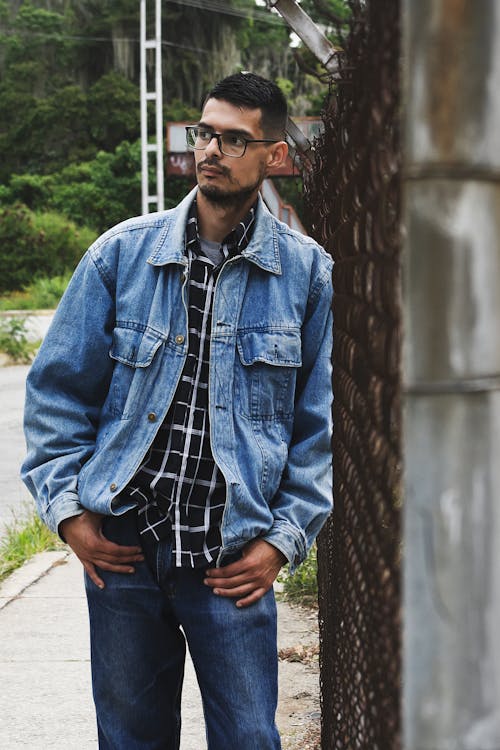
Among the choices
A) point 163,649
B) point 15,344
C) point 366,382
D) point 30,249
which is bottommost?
point 163,649

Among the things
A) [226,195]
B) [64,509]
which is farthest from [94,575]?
[226,195]

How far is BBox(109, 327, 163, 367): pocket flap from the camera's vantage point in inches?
104

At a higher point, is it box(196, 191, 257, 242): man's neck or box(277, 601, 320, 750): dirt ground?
box(196, 191, 257, 242): man's neck

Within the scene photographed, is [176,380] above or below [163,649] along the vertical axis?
above

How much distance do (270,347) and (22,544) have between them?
13.6 ft

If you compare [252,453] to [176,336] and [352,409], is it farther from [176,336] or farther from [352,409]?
[352,409]

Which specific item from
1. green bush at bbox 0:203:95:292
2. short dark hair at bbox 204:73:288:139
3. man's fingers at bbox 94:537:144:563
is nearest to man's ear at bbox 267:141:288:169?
short dark hair at bbox 204:73:288:139

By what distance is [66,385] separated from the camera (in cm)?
274

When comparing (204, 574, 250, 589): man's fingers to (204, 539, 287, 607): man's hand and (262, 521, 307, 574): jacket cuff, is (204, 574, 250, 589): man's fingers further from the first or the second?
(262, 521, 307, 574): jacket cuff

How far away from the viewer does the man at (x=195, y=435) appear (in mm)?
2648

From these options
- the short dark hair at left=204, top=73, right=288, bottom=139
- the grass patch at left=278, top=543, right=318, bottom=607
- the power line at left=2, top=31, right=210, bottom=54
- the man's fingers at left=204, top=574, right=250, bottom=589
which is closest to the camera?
the man's fingers at left=204, top=574, right=250, bottom=589

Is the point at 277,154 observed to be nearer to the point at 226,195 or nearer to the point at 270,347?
the point at 226,195

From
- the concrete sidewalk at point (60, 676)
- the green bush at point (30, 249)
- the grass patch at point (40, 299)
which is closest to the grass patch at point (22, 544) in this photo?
the concrete sidewalk at point (60, 676)

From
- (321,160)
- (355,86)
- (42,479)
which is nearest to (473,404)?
(355,86)
